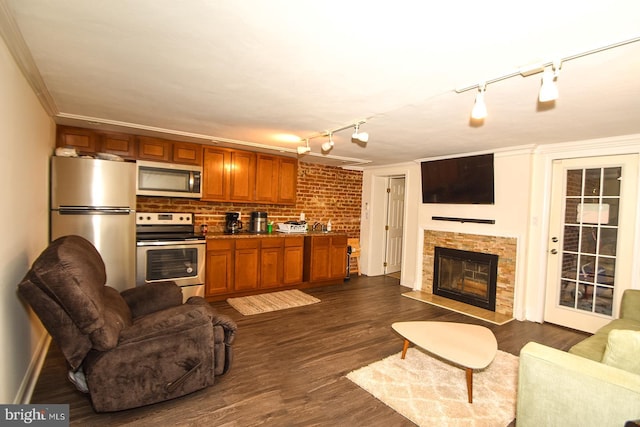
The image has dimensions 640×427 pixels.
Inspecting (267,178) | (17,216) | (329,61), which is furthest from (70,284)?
(267,178)

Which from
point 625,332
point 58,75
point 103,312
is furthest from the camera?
point 58,75

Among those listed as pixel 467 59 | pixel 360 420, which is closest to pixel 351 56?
pixel 467 59

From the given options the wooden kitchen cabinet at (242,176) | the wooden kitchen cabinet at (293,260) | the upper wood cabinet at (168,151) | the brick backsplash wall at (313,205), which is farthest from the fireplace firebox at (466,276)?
the upper wood cabinet at (168,151)

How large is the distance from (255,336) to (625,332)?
293 centimetres

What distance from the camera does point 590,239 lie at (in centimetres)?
371

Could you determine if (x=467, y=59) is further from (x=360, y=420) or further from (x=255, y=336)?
(x=255, y=336)

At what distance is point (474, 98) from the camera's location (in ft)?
7.82

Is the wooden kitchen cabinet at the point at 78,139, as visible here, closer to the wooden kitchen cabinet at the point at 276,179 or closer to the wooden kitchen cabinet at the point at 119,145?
the wooden kitchen cabinet at the point at 119,145

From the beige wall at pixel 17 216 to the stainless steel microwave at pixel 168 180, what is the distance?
120cm

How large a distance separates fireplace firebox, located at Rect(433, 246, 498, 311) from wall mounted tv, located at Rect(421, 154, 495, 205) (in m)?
0.82

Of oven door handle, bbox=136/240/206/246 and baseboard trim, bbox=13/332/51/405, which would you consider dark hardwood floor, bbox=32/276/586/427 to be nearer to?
baseboard trim, bbox=13/332/51/405

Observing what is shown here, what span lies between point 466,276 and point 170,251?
4293mm

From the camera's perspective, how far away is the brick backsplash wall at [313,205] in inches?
187

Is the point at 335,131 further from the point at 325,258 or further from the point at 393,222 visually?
the point at 393,222
